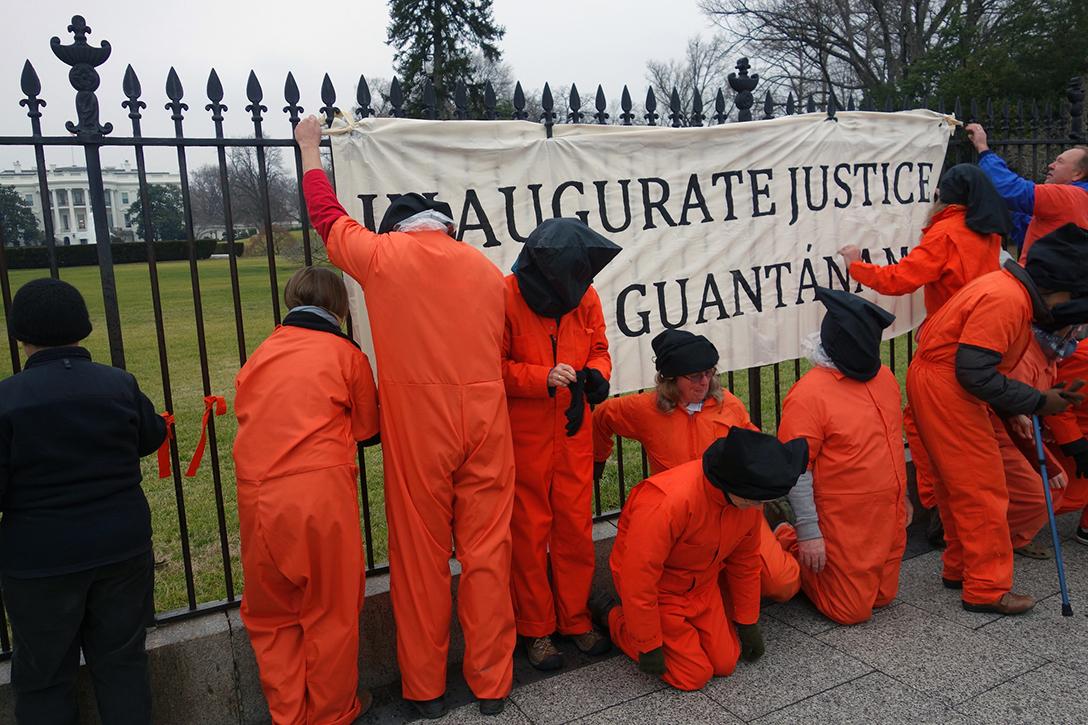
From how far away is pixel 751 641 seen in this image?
11.8 ft

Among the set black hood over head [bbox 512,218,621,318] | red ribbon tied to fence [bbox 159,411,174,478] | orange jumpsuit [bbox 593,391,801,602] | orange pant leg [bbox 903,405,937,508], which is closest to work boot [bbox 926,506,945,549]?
orange pant leg [bbox 903,405,937,508]

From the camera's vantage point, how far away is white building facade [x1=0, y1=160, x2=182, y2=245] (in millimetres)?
3221

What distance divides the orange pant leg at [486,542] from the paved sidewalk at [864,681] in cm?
20

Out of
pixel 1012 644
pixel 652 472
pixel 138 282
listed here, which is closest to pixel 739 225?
pixel 652 472

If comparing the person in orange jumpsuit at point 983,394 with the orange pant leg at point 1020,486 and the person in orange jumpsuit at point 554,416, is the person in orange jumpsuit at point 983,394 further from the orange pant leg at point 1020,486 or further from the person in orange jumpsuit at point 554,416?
the person in orange jumpsuit at point 554,416

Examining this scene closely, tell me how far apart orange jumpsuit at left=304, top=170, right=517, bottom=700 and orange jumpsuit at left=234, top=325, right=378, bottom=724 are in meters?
0.20

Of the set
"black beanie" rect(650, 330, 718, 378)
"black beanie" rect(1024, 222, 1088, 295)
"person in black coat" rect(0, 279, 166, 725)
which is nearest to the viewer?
"person in black coat" rect(0, 279, 166, 725)

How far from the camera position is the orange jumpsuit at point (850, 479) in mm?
3916

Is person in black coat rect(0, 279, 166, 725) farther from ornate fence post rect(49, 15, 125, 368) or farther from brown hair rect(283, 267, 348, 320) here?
brown hair rect(283, 267, 348, 320)

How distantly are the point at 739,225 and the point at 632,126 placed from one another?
2.81 ft

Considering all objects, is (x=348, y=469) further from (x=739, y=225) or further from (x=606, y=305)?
(x=739, y=225)

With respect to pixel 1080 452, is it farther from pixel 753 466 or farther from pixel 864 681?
pixel 753 466

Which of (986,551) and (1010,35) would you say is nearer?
(986,551)

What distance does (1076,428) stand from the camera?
182 inches
